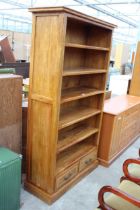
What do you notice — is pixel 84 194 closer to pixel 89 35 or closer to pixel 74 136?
pixel 74 136

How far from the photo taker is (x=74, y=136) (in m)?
2.60

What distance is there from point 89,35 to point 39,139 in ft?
4.74

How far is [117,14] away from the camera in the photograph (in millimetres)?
6871

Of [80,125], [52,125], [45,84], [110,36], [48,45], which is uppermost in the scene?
[110,36]

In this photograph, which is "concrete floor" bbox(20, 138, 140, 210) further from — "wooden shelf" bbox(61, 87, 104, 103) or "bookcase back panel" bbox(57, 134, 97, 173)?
"wooden shelf" bbox(61, 87, 104, 103)

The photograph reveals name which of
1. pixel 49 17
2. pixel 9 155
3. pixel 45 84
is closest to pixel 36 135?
pixel 9 155

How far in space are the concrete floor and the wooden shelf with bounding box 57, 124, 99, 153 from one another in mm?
541

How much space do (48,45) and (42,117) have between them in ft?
2.22

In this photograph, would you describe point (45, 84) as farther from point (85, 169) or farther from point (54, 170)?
point (85, 169)

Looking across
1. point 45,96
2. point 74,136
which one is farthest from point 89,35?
point 74,136

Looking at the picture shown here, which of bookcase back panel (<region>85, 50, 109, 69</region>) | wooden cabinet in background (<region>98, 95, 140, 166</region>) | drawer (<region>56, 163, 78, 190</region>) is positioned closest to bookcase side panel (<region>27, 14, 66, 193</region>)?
drawer (<region>56, 163, 78, 190</region>)

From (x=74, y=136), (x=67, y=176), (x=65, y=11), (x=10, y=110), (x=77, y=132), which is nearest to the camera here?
(x=65, y=11)

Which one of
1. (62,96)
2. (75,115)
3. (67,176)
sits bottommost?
(67,176)

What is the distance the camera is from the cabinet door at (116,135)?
297 cm
